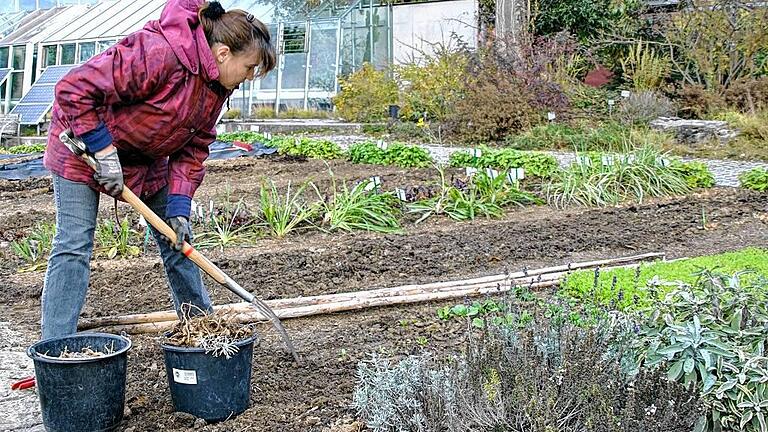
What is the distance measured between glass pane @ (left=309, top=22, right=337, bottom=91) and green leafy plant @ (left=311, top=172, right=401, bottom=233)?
11.6 m

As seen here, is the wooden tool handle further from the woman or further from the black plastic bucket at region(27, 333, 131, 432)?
the black plastic bucket at region(27, 333, 131, 432)

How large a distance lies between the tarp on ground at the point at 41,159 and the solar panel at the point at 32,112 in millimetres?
4354

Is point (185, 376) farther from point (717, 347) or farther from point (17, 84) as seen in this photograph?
point (17, 84)

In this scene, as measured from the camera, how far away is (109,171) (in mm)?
2758

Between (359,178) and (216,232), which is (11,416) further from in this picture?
(359,178)

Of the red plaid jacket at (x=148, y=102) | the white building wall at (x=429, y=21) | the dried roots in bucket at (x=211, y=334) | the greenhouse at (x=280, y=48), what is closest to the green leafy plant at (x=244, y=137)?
the greenhouse at (x=280, y=48)

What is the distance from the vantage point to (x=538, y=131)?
36.8ft

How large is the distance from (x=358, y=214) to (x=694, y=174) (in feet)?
11.5

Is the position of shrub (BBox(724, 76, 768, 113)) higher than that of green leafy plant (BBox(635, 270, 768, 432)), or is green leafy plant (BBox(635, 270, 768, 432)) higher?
shrub (BBox(724, 76, 768, 113))

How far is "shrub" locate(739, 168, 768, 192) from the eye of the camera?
7492 millimetres

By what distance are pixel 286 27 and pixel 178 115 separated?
588 inches

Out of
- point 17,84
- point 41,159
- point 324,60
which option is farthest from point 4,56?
point 41,159

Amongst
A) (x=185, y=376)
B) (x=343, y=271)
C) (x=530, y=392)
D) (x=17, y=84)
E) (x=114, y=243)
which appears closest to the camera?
(x=530, y=392)

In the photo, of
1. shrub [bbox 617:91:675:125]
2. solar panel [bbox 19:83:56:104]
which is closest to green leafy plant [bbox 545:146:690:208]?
shrub [bbox 617:91:675:125]
